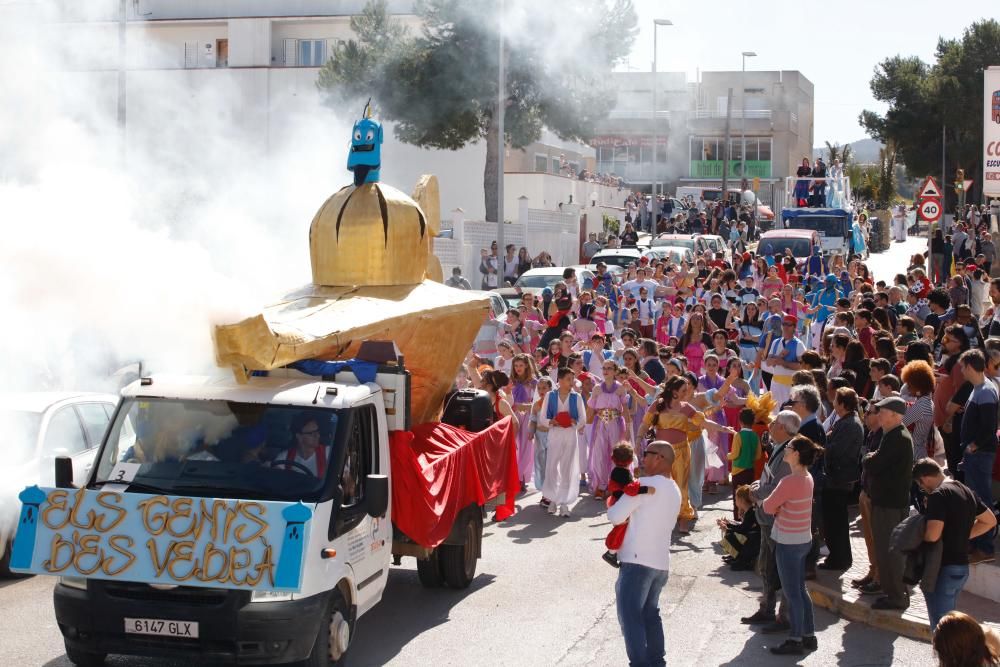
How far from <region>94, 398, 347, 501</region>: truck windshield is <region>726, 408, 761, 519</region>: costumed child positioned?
16.8 ft

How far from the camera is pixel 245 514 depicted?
7516 millimetres

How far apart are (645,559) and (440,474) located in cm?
224

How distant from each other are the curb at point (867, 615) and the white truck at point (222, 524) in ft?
12.2

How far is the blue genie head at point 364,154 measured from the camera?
10.9 m

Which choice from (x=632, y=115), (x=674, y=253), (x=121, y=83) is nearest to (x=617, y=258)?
(x=674, y=253)

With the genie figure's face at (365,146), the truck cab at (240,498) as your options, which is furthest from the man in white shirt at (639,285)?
the truck cab at (240,498)

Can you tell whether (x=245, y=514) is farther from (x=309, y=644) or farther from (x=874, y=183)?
(x=874, y=183)

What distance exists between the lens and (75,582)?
25.6 feet

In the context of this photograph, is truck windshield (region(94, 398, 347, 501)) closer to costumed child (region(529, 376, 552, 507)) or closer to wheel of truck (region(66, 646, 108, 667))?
wheel of truck (region(66, 646, 108, 667))

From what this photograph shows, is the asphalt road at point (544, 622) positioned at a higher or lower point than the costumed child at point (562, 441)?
lower

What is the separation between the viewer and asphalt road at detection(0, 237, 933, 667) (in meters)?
8.65

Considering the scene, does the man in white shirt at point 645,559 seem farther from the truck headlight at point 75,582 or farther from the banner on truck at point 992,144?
the banner on truck at point 992,144

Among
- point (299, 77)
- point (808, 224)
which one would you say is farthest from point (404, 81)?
point (808, 224)

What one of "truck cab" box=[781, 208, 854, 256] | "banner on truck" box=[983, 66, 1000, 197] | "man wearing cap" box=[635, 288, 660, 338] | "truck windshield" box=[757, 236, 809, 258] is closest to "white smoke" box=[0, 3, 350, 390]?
"man wearing cap" box=[635, 288, 660, 338]
